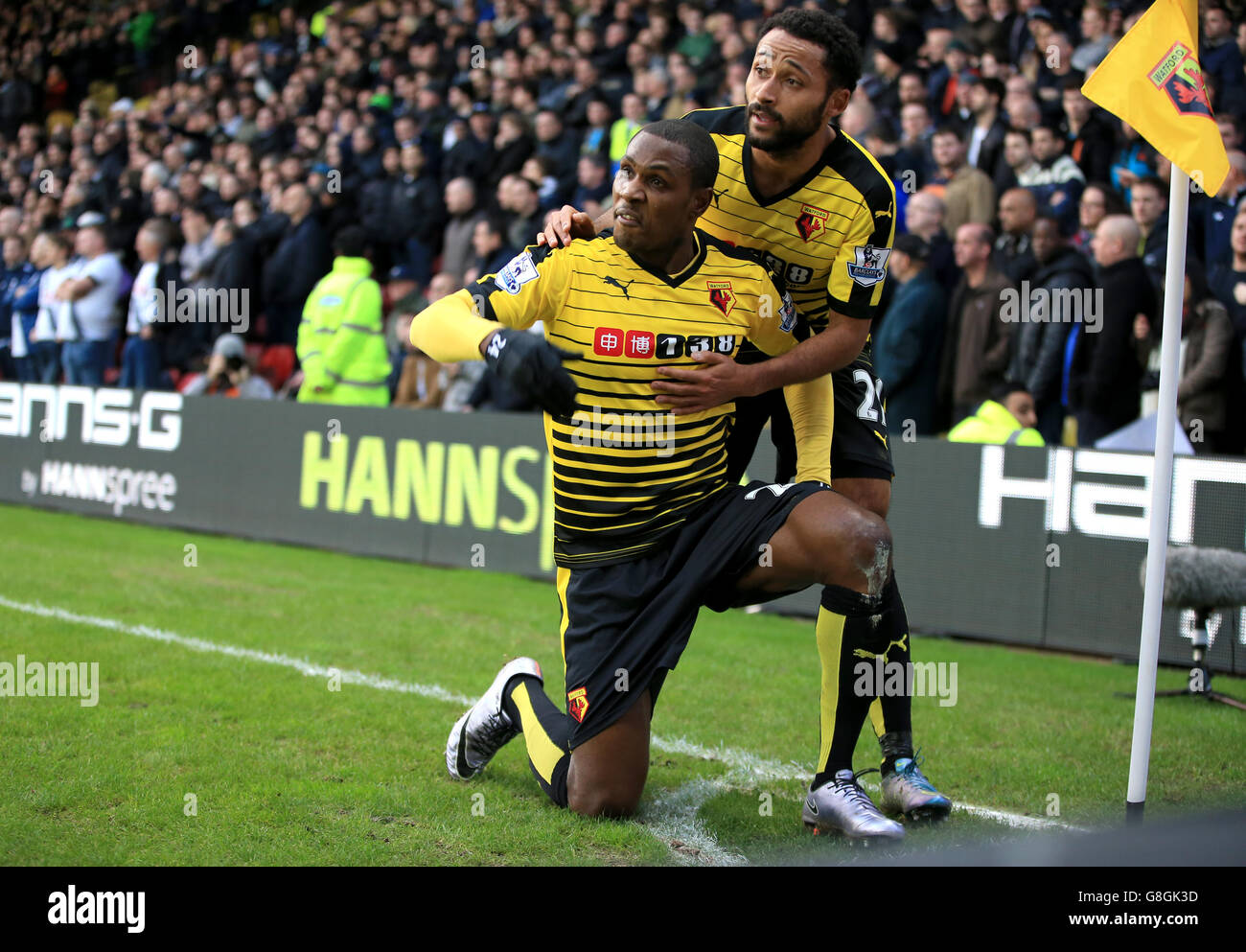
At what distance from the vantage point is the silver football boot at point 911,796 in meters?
4.20

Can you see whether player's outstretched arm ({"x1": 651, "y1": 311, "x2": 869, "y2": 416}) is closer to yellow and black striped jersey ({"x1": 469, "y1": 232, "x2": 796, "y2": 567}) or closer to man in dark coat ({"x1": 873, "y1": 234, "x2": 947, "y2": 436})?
yellow and black striped jersey ({"x1": 469, "y1": 232, "x2": 796, "y2": 567})

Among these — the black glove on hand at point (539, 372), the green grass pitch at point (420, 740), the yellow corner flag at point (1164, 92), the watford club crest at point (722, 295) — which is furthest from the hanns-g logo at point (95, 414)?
the yellow corner flag at point (1164, 92)

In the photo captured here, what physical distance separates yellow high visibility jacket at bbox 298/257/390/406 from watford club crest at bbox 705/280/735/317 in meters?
7.88

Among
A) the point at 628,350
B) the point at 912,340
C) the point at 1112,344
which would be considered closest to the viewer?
the point at 628,350

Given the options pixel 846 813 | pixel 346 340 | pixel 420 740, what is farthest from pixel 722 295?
pixel 346 340

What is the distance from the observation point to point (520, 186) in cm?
1211

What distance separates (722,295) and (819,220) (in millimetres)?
502

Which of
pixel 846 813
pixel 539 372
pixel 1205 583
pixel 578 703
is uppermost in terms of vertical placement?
pixel 539 372

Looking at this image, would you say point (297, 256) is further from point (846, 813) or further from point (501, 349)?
point (846, 813)

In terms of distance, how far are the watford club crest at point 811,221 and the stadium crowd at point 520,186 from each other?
4.65 m

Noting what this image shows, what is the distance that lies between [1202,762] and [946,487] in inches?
127

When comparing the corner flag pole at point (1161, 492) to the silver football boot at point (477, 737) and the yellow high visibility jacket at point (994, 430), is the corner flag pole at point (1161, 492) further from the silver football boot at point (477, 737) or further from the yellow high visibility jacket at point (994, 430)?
the yellow high visibility jacket at point (994, 430)

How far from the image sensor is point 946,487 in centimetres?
816

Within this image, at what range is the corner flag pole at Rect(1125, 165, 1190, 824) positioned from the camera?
3.87 metres
